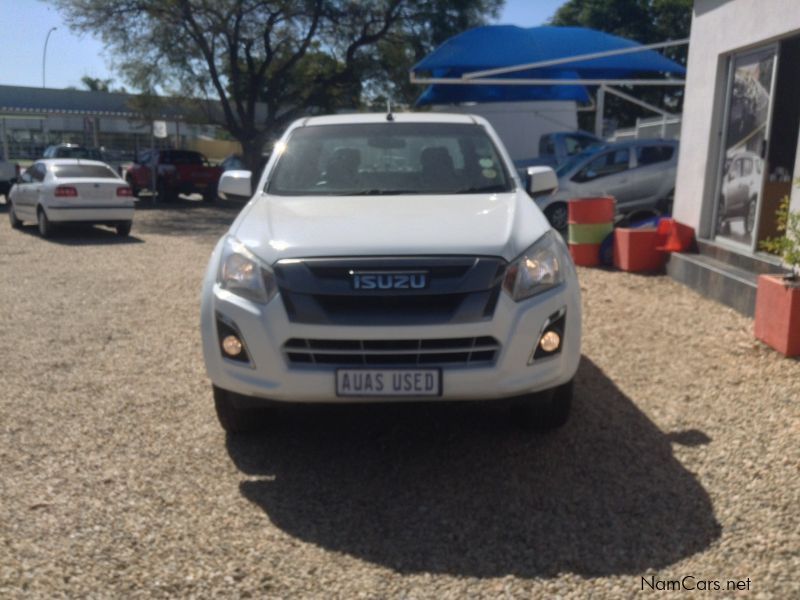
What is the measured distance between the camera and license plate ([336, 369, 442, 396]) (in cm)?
360

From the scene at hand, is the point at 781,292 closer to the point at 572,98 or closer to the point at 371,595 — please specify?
the point at 371,595

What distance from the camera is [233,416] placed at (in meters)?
4.29

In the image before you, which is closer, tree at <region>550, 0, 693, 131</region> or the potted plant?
the potted plant

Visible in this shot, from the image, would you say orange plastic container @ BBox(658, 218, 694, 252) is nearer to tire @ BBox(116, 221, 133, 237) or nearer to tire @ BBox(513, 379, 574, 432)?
tire @ BBox(513, 379, 574, 432)

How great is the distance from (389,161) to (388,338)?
1.86 m

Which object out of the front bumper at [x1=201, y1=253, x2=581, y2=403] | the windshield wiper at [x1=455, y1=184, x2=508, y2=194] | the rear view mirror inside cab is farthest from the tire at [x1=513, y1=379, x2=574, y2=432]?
the rear view mirror inside cab

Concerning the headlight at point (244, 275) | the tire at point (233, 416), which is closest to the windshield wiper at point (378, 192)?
the headlight at point (244, 275)

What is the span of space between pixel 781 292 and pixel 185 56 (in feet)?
70.1

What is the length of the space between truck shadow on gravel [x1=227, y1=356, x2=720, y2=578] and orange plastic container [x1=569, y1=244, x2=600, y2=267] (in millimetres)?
5546

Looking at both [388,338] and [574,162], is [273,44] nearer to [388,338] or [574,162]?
[574,162]

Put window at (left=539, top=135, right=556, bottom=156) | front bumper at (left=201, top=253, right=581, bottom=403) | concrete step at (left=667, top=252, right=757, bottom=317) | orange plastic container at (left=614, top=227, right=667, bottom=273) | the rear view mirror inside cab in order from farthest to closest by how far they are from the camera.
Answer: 1. window at (left=539, top=135, right=556, bottom=156)
2. orange plastic container at (left=614, top=227, right=667, bottom=273)
3. concrete step at (left=667, top=252, right=757, bottom=317)
4. the rear view mirror inside cab
5. front bumper at (left=201, top=253, right=581, bottom=403)

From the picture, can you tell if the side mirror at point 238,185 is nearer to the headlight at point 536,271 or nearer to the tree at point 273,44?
the headlight at point 536,271

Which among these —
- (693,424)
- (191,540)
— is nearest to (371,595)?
(191,540)

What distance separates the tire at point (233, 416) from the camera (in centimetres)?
420
